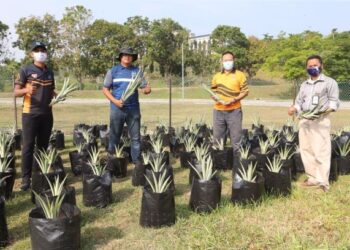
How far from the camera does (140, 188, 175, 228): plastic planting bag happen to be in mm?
3695

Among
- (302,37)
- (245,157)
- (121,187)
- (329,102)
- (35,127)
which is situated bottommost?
(121,187)

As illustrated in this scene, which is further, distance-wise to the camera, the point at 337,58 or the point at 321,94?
the point at 337,58

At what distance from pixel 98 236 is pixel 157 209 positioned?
0.58 m

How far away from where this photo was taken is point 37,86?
4.73 meters

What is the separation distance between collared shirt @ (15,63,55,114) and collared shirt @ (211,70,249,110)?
92.0 inches

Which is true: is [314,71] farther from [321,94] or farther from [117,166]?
[117,166]

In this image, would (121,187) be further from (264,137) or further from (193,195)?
(264,137)

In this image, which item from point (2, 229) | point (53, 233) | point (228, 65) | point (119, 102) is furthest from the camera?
point (228, 65)

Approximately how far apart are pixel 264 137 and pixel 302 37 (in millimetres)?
24683

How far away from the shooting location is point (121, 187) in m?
5.25

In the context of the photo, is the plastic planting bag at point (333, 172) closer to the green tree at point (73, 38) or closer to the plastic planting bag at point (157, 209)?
the plastic planting bag at point (157, 209)

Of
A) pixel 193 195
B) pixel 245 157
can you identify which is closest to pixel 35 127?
pixel 193 195

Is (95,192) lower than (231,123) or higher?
lower

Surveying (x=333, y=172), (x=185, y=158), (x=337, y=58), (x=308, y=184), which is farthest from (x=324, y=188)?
(x=337, y=58)
